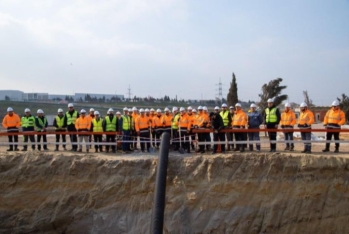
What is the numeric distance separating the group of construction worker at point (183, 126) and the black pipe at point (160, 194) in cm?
256

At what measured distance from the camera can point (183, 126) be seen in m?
13.6

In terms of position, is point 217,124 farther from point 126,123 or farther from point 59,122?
point 59,122

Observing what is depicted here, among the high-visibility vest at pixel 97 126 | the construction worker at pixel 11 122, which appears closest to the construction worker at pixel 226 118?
the high-visibility vest at pixel 97 126

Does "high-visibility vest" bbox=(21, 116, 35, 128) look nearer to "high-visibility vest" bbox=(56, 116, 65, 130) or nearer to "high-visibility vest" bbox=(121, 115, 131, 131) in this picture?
"high-visibility vest" bbox=(56, 116, 65, 130)

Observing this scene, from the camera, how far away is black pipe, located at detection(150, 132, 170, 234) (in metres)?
9.12

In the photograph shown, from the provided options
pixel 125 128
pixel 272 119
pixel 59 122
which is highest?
pixel 272 119

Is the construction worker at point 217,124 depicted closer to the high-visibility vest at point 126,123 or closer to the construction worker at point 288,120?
the construction worker at point 288,120

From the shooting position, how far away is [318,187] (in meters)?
10.7

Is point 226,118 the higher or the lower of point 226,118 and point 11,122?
the higher

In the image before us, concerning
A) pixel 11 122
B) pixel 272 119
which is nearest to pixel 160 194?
pixel 272 119

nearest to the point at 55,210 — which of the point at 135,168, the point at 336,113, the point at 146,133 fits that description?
the point at 135,168

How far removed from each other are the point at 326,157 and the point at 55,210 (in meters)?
8.67

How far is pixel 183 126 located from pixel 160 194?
446 centimetres

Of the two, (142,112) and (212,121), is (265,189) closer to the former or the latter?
(212,121)
